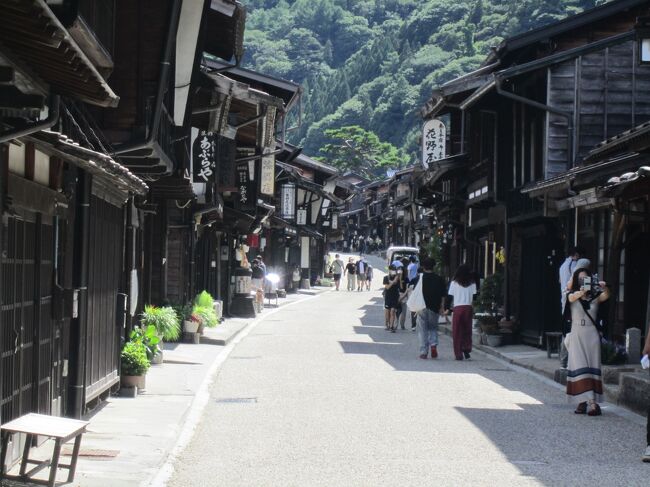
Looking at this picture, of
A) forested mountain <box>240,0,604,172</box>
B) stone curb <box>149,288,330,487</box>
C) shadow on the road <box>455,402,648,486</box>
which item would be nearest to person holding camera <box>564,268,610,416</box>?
shadow on the road <box>455,402,648,486</box>

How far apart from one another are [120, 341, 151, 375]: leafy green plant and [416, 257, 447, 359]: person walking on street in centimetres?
775

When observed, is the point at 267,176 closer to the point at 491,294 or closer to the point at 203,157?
the point at 491,294

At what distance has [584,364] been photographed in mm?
13602

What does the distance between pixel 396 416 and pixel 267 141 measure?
19063 millimetres

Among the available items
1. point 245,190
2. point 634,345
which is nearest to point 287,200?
point 245,190

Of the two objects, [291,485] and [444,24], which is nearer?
[291,485]

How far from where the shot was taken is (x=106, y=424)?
11.8m

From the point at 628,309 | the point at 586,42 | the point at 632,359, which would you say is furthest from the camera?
the point at 586,42

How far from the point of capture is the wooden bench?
26.0ft

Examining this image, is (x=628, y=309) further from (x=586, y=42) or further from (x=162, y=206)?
(x=162, y=206)

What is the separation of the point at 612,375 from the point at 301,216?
1707 inches

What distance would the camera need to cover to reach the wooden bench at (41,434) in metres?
7.93

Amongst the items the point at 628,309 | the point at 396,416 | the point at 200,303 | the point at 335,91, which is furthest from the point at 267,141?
the point at 335,91

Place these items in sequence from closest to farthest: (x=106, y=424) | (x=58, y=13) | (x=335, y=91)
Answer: (x=58, y=13) → (x=106, y=424) → (x=335, y=91)
